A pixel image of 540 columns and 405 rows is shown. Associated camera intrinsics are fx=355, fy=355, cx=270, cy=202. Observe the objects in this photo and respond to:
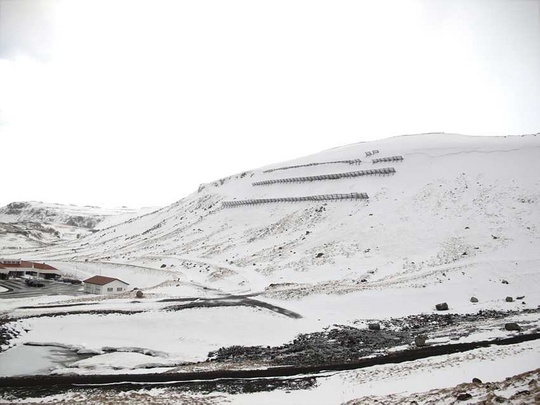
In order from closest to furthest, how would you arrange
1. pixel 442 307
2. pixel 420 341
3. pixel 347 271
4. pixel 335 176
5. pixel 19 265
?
pixel 420 341, pixel 442 307, pixel 347 271, pixel 19 265, pixel 335 176

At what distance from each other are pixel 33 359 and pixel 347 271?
1114 inches

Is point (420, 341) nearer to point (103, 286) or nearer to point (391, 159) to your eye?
point (103, 286)

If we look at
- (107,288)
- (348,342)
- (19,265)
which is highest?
(19,265)

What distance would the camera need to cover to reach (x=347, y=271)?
3822cm

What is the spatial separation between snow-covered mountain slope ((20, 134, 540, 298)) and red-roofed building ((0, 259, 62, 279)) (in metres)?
9.84

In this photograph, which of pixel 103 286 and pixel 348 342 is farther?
pixel 103 286

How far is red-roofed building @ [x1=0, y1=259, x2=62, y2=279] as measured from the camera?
2232 inches

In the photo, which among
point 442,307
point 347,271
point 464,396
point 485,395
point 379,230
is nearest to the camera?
point 485,395

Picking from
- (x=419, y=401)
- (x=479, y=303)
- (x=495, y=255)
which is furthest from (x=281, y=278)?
(x=419, y=401)

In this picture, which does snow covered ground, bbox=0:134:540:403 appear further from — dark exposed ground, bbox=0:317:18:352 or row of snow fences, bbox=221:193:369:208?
row of snow fences, bbox=221:193:369:208

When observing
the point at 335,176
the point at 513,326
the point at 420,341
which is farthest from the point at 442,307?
the point at 335,176

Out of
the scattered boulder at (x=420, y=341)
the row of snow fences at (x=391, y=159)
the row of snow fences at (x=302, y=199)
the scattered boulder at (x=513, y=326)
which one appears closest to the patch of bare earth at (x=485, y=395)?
the scattered boulder at (x=420, y=341)

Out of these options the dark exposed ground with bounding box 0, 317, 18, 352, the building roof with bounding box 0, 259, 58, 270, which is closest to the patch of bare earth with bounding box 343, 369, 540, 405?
the dark exposed ground with bounding box 0, 317, 18, 352

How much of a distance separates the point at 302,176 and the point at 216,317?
5404 cm
